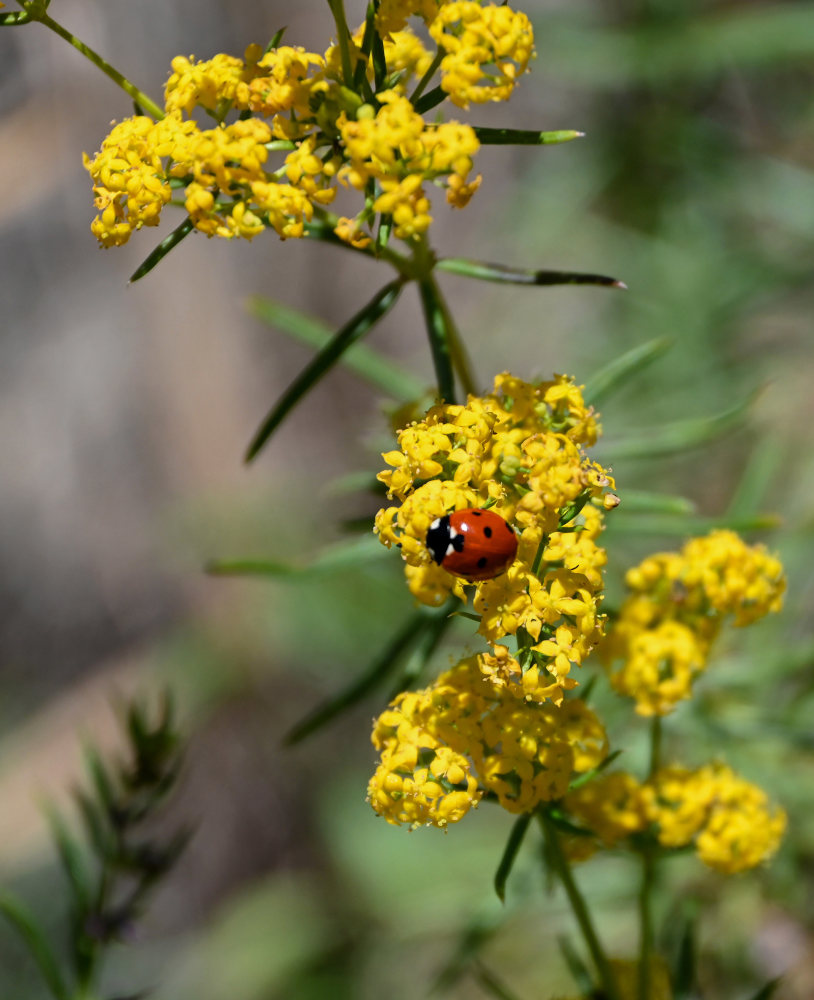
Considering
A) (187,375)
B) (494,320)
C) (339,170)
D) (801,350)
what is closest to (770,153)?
(801,350)

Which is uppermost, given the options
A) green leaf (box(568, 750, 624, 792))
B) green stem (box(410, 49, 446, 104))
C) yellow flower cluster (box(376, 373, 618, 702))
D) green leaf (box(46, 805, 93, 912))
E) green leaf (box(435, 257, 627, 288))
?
green stem (box(410, 49, 446, 104))

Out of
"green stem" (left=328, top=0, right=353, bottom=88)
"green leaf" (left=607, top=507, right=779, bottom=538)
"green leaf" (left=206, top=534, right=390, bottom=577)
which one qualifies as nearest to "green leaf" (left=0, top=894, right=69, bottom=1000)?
"green leaf" (left=206, top=534, right=390, bottom=577)

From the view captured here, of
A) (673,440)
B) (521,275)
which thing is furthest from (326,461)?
(521,275)

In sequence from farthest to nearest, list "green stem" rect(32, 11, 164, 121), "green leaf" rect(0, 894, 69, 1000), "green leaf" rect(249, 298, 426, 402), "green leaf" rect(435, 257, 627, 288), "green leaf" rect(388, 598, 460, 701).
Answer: "green leaf" rect(249, 298, 426, 402) < "green leaf" rect(0, 894, 69, 1000) < "green leaf" rect(388, 598, 460, 701) < "green leaf" rect(435, 257, 627, 288) < "green stem" rect(32, 11, 164, 121)

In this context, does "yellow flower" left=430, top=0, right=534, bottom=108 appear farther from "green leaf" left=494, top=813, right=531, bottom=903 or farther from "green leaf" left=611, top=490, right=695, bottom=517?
"green leaf" left=494, top=813, right=531, bottom=903

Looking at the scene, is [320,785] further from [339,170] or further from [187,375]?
[339,170]

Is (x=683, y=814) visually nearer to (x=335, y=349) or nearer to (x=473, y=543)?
(x=473, y=543)

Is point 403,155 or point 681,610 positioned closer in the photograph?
point 403,155
